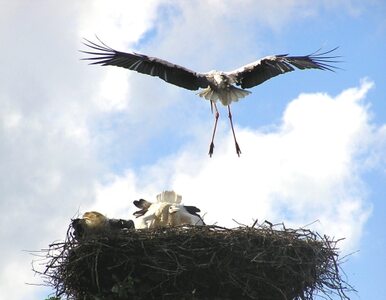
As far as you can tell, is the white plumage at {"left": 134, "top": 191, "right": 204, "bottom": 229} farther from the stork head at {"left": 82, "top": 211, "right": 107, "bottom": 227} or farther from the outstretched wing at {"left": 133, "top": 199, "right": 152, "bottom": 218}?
the stork head at {"left": 82, "top": 211, "right": 107, "bottom": 227}

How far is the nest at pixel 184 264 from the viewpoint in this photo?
9.11 metres

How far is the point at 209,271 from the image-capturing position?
30.1 feet

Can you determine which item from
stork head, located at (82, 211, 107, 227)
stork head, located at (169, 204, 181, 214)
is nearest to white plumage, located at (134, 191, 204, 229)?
stork head, located at (169, 204, 181, 214)

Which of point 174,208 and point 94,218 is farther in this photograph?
point 174,208

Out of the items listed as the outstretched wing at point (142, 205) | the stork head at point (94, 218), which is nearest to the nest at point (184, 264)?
the stork head at point (94, 218)

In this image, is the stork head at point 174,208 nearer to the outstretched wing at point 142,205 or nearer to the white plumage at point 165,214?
the white plumage at point 165,214

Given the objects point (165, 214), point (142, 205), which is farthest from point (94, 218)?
point (142, 205)

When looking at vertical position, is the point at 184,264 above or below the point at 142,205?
below

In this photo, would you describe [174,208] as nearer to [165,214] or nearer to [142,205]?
[165,214]

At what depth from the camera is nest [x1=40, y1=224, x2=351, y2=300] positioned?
29.9ft

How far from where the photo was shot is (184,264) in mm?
9086

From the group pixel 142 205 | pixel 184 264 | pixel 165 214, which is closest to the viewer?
pixel 184 264

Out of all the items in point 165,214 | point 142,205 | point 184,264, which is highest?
point 142,205

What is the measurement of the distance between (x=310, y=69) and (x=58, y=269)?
401 centimetres
